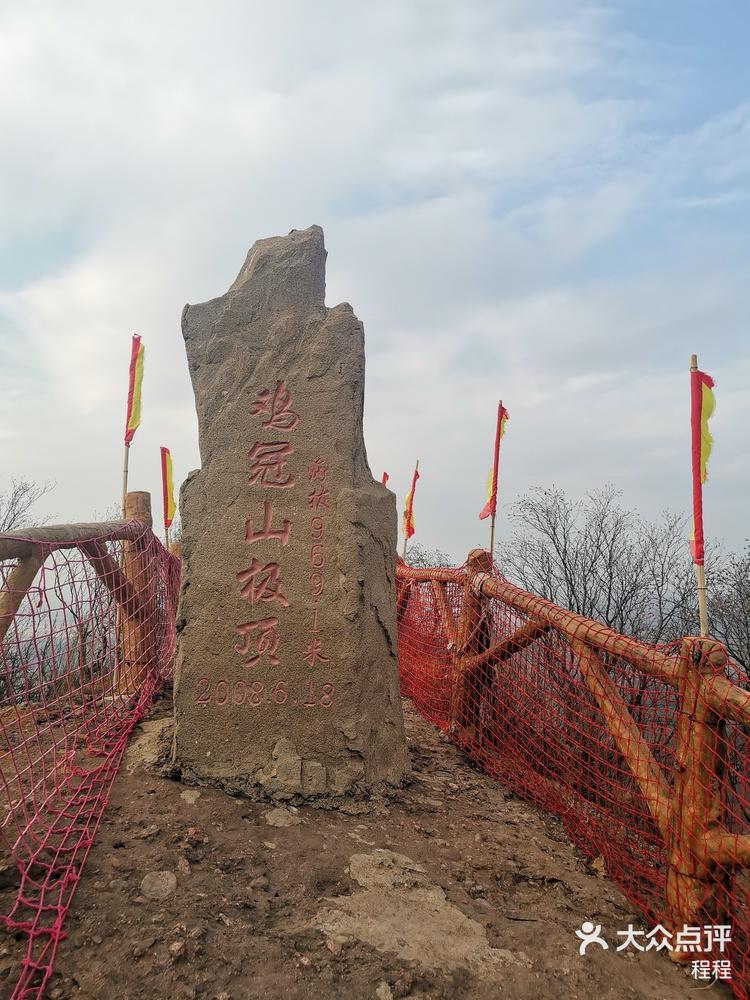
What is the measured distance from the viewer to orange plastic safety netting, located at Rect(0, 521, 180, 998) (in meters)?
1.88

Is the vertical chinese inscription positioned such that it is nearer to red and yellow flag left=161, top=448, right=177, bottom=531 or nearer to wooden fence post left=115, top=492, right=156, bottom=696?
wooden fence post left=115, top=492, right=156, bottom=696

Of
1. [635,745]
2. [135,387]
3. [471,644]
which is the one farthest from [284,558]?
[135,387]

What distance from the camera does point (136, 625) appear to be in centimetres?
443

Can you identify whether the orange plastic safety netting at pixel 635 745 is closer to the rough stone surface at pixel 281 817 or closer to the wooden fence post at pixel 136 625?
the rough stone surface at pixel 281 817

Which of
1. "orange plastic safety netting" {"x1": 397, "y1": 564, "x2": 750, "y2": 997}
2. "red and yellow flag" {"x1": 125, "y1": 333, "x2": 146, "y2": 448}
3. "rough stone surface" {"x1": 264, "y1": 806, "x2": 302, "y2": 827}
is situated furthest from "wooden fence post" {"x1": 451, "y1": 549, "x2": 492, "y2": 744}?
"red and yellow flag" {"x1": 125, "y1": 333, "x2": 146, "y2": 448}

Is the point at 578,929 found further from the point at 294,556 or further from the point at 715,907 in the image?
the point at 294,556

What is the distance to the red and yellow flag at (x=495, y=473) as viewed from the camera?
6.95 meters

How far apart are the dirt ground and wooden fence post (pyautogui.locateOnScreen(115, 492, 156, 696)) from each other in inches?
50.8

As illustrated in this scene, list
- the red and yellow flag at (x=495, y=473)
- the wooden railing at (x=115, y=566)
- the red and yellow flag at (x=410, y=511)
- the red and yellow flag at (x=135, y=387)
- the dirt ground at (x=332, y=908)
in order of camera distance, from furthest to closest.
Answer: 1. the red and yellow flag at (x=410, y=511)
2. the red and yellow flag at (x=495, y=473)
3. the red and yellow flag at (x=135, y=387)
4. the wooden railing at (x=115, y=566)
5. the dirt ground at (x=332, y=908)

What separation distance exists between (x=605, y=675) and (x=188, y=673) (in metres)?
1.81

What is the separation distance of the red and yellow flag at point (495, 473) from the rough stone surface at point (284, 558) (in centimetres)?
372

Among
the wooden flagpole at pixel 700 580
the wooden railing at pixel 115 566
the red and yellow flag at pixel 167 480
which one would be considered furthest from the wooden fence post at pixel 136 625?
the red and yellow flag at pixel 167 480

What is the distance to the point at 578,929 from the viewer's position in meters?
2.23

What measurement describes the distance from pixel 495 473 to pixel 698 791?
4.98 metres
